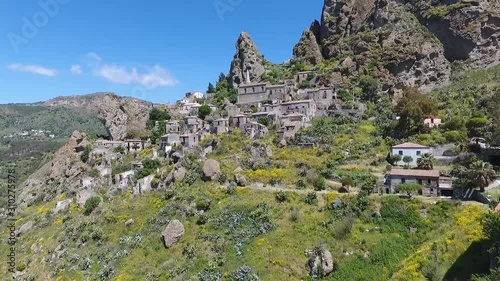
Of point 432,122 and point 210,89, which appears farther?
point 210,89

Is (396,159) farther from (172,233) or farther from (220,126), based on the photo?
(220,126)

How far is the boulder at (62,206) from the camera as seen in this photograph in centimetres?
6582

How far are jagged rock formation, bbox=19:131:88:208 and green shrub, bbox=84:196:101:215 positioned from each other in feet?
48.1

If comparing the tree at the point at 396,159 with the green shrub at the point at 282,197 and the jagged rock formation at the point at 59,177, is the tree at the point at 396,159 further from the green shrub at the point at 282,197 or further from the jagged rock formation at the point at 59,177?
the jagged rock formation at the point at 59,177

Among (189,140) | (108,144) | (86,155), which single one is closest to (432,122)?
(189,140)

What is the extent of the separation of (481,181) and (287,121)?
3308 centimetres

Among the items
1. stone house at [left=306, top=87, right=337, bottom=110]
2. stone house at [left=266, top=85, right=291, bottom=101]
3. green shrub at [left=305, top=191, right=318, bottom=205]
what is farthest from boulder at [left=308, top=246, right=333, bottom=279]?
stone house at [left=266, top=85, right=291, bottom=101]

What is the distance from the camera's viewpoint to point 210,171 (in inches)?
2076

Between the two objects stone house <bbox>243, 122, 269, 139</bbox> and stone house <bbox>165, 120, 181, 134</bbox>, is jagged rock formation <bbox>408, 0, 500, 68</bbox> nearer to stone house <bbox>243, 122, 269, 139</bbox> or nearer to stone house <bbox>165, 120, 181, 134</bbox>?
stone house <bbox>243, 122, 269, 139</bbox>

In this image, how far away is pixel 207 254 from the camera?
129 feet

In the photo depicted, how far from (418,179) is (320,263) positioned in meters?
16.2

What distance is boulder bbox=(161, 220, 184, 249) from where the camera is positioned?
42.9 m

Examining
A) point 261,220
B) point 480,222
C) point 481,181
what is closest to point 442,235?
point 480,222

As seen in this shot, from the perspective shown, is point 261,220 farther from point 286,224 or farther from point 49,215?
point 49,215
